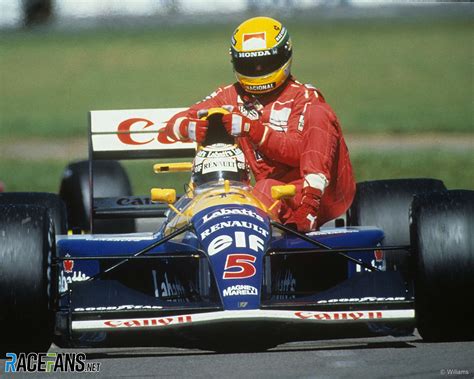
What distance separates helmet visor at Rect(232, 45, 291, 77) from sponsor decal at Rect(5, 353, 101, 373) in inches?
95.0

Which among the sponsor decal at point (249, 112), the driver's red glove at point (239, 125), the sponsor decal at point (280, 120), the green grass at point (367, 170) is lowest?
the driver's red glove at point (239, 125)

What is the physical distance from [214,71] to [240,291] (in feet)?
110

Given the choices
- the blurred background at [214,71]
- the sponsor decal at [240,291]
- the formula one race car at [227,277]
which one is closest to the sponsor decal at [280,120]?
the formula one race car at [227,277]

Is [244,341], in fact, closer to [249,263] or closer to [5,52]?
[249,263]

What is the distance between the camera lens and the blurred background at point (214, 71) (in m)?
20.6

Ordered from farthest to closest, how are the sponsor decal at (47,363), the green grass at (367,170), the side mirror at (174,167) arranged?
the green grass at (367,170) → the side mirror at (174,167) → the sponsor decal at (47,363)

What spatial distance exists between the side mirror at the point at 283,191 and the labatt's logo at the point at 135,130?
247cm

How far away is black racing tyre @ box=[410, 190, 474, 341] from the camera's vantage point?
6.62 metres

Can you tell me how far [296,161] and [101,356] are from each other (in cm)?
198

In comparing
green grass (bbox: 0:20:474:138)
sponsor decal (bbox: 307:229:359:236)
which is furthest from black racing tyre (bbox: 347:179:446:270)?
green grass (bbox: 0:20:474:138)

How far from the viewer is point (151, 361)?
6.48m

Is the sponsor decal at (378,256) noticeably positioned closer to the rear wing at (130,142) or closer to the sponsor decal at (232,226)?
the sponsor decal at (232,226)

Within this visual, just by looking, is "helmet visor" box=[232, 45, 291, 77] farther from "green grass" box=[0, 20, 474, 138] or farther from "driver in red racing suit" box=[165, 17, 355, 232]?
"green grass" box=[0, 20, 474, 138]

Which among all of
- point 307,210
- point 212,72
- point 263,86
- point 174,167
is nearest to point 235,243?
point 307,210
